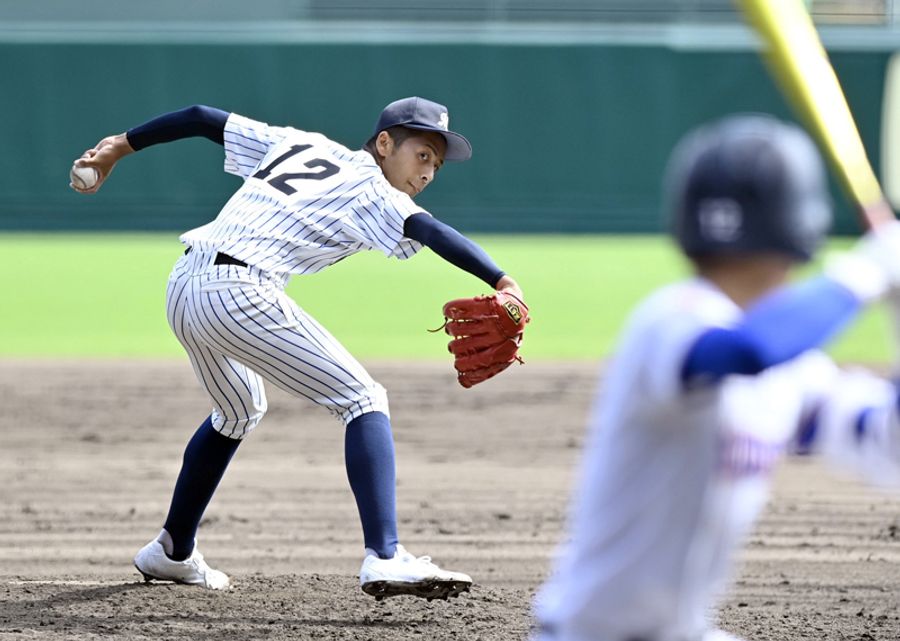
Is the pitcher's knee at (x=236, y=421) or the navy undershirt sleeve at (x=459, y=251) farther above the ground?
the navy undershirt sleeve at (x=459, y=251)

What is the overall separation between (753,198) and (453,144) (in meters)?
2.54

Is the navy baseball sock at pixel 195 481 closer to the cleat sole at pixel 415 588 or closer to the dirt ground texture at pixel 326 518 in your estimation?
the dirt ground texture at pixel 326 518

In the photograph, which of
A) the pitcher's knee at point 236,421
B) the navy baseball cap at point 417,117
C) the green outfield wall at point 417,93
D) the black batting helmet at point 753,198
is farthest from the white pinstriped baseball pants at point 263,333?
the green outfield wall at point 417,93

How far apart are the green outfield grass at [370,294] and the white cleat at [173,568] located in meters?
Answer: 4.87

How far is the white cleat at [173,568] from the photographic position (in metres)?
4.45

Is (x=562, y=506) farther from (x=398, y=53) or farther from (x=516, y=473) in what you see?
(x=398, y=53)

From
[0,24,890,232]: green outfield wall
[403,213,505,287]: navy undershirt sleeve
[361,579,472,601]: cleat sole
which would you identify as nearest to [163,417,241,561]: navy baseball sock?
[361,579,472,601]: cleat sole

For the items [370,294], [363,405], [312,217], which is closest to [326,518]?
[363,405]

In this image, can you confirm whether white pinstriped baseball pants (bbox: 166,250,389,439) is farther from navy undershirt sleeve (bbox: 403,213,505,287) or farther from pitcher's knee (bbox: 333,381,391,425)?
navy undershirt sleeve (bbox: 403,213,505,287)

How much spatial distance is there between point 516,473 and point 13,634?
3323 mm

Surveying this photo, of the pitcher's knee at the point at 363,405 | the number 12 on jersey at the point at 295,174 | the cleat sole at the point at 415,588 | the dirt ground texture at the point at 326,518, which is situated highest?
the number 12 on jersey at the point at 295,174

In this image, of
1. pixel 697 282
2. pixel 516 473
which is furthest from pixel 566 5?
pixel 697 282

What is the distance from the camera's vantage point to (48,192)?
1606 cm

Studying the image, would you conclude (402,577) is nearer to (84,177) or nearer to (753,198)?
(84,177)
